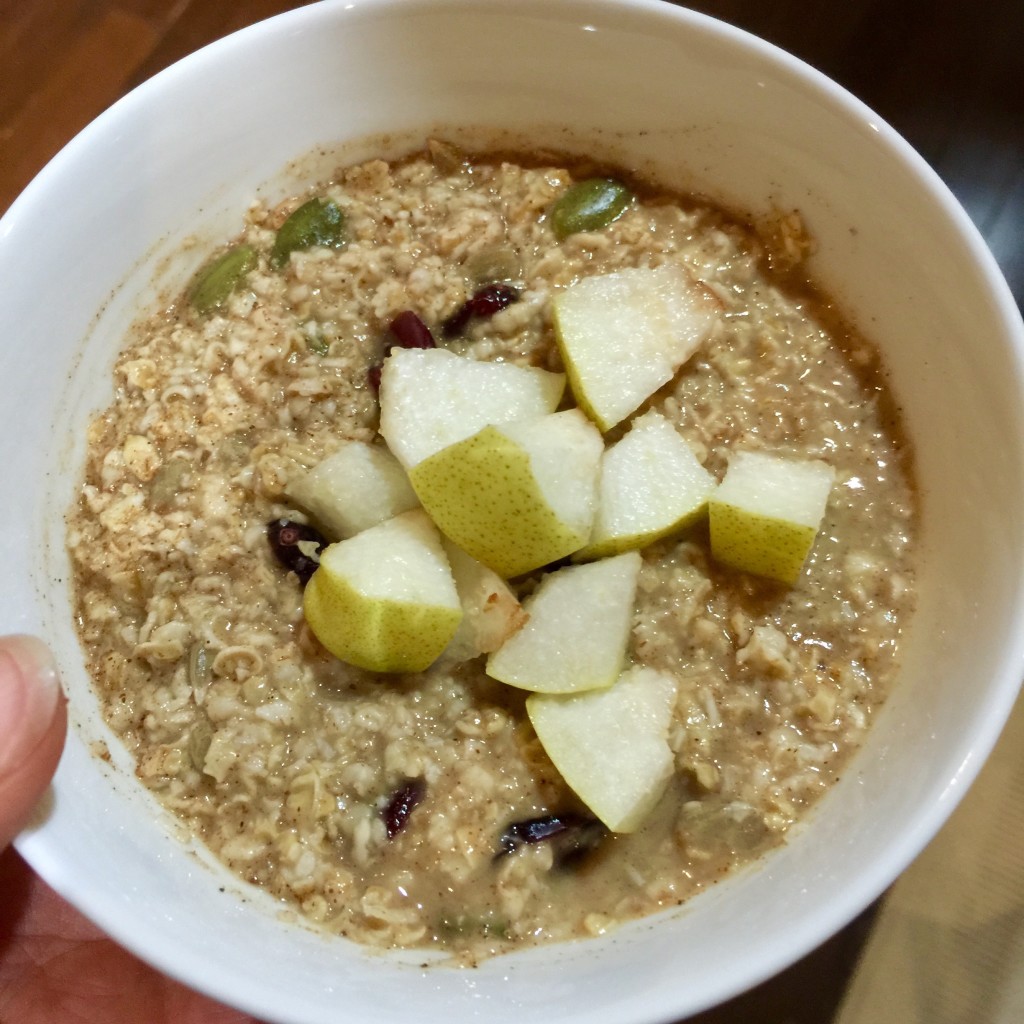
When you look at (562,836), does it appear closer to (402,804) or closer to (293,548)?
(402,804)

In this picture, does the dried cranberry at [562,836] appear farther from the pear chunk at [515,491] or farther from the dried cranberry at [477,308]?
the dried cranberry at [477,308]

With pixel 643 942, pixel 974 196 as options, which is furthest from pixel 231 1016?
pixel 974 196

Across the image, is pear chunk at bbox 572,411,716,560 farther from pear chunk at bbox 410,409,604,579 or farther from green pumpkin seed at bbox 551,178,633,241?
green pumpkin seed at bbox 551,178,633,241

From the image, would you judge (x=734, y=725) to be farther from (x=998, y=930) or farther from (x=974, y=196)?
(x=974, y=196)

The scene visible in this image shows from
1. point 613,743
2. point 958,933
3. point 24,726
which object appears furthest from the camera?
point 958,933

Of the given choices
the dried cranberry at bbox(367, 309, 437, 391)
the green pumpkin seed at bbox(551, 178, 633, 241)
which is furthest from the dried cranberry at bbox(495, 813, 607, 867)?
the green pumpkin seed at bbox(551, 178, 633, 241)

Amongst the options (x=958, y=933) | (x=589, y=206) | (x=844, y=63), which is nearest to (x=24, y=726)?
(x=589, y=206)

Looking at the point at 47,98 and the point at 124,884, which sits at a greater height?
the point at 47,98
